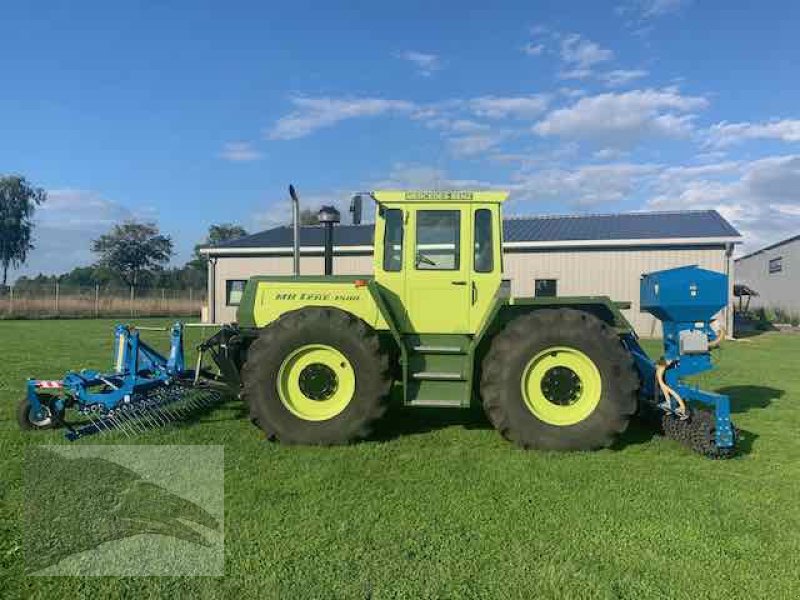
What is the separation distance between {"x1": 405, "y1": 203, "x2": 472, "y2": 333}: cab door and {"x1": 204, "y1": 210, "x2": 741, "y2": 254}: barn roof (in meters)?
13.9

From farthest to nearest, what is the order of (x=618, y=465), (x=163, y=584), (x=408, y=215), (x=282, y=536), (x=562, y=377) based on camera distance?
(x=408, y=215)
(x=562, y=377)
(x=618, y=465)
(x=282, y=536)
(x=163, y=584)

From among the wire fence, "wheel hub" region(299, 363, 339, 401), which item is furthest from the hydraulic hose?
the wire fence

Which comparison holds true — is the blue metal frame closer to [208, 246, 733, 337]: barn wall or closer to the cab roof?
the cab roof

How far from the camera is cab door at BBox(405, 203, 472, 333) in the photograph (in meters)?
6.11

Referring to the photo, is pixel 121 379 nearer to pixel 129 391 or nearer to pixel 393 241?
pixel 129 391

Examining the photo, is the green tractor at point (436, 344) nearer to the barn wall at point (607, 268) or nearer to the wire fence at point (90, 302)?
the barn wall at point (607, 268)

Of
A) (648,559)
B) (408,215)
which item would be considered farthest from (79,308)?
(648,559)

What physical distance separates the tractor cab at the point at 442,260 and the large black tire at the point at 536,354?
560mm

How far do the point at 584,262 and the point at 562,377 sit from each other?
669 inches

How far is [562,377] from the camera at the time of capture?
571 centimetres

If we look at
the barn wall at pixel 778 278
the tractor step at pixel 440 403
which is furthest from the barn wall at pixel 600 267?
the barn wall at pixel 778 278

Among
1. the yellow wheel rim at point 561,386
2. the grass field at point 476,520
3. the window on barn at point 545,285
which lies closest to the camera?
the grass field at point 476,520

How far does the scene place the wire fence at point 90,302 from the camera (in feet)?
107

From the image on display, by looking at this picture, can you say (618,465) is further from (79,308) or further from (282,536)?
(79,308)
